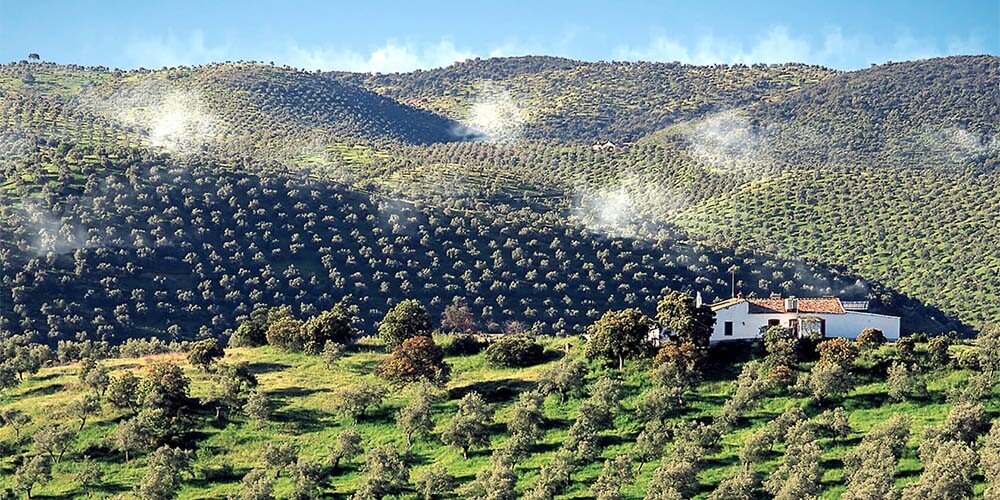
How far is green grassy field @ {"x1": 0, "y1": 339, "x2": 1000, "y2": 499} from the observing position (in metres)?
71.7

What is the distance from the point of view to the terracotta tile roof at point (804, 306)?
88.1 metres

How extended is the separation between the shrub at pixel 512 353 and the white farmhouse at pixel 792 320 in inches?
469

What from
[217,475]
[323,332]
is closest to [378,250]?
[323,332]

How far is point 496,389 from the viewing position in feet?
272

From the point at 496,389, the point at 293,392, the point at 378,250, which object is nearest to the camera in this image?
the point at 496,389

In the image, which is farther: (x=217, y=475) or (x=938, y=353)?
(x=938, y=353)

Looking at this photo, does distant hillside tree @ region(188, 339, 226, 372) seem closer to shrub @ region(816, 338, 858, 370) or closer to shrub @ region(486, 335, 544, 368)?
shrub @ region(486, 335, 544, 368)

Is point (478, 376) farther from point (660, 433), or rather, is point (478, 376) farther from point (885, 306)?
point (885, 306)

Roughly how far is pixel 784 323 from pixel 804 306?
2969 mm

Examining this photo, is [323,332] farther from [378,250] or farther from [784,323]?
[378,250]

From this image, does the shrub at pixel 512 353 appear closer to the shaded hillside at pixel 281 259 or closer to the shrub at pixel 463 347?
the shrub at pixel 463 347

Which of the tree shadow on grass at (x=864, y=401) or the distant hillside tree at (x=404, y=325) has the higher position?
the distant hillside tree at (x=404, y=325)

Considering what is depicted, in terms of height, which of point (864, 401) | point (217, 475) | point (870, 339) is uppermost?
point (870, 339)

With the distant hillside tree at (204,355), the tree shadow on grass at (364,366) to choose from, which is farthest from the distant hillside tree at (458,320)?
the distant hillside tree at (204,355)
